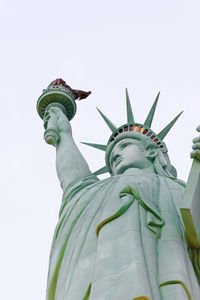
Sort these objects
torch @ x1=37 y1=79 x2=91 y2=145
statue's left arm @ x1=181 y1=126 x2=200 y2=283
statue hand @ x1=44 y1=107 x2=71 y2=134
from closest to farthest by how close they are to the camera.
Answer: statue's left arm @ x1=181 y1=126 x2=200 y2=283 → statue hand @ x1=44 y1=107 x2=71 y2=134 → torch @ x1=37 y1=79 x2=91 y2=145

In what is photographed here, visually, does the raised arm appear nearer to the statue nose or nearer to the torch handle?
the torch handle

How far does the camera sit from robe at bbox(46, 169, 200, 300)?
667cm

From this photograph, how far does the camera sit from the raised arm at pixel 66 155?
32.8 feet

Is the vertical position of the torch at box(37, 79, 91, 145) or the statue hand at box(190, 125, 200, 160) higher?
the torch at box(37, 79, 91, 145)

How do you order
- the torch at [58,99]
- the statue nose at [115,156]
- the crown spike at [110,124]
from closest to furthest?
the statue nose at [115,156] → the crown spike at [110,124] → the torch at [58,99]

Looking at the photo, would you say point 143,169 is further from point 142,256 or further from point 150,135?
point 142,256

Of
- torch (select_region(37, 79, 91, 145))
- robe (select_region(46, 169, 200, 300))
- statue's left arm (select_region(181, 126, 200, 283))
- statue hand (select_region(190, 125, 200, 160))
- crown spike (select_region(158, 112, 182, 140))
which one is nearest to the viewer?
robe (select_region(46, 169, 200, 300))

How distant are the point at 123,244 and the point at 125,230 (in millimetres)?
255

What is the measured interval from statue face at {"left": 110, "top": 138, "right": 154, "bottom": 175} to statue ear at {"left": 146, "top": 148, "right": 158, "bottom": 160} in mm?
43

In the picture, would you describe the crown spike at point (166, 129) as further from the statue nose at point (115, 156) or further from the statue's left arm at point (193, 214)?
the statue's left arm at point (193, 214)

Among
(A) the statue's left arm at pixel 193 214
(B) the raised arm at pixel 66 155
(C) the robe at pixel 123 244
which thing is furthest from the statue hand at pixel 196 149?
(B) the raised arm at pixel 66 155

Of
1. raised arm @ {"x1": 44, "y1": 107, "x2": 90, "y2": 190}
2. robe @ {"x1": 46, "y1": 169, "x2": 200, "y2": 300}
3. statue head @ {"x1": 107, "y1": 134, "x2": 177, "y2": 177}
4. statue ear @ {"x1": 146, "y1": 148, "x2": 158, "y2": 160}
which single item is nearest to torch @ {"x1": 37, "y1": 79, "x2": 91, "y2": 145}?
raised arm @ {"x1": 44, "y1": 107, "x2": 90, "y2": 190}

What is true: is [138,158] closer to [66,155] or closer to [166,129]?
[166,129]

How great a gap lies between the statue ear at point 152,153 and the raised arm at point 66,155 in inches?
35.5
